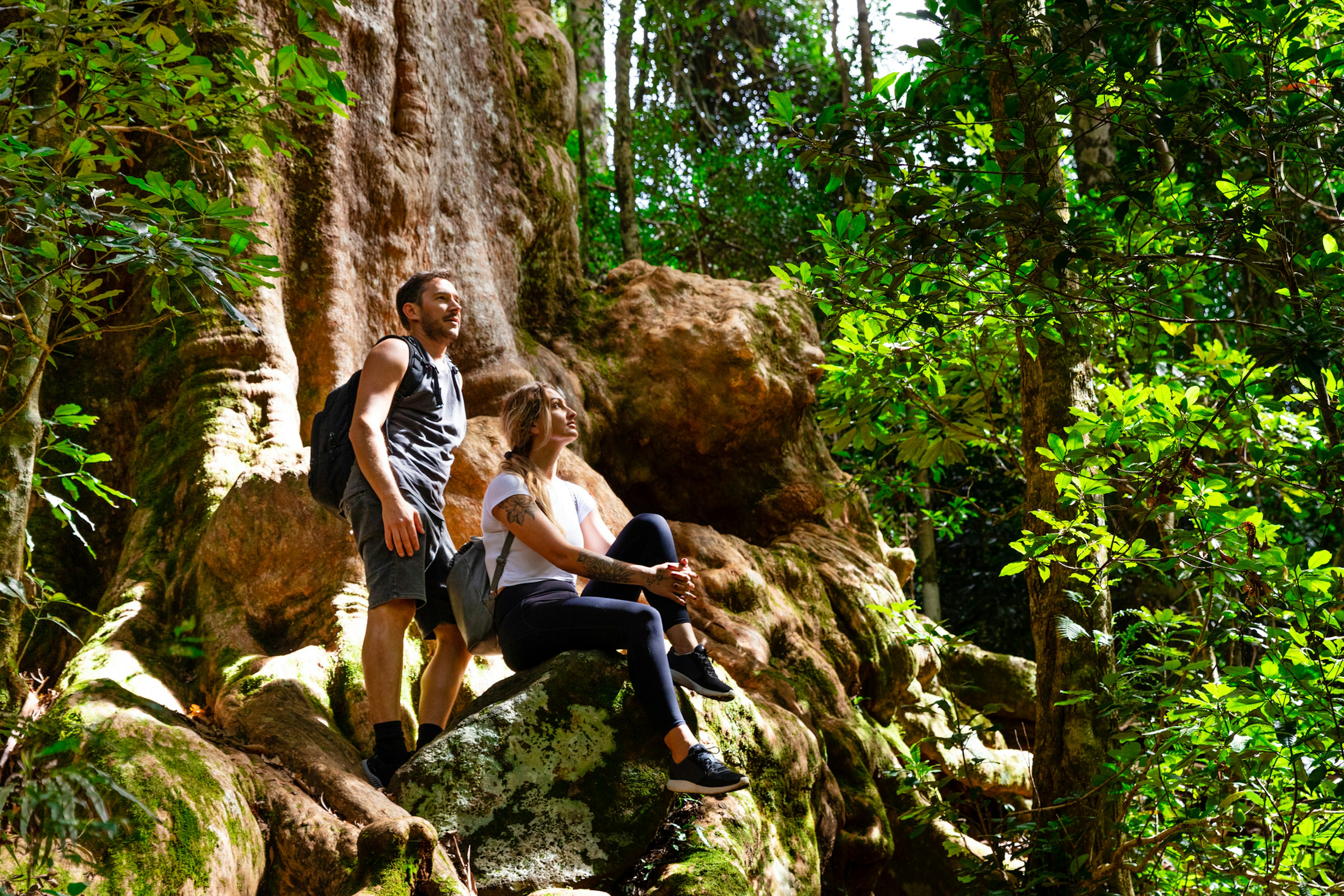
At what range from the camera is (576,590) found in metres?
4.12

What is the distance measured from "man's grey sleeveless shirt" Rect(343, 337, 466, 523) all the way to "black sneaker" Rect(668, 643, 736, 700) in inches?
46.3

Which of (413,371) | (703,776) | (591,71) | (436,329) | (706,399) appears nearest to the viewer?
(703,776)

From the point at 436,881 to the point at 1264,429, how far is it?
13.8ft

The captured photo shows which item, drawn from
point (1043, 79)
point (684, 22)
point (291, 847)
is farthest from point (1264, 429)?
point (684, 22)

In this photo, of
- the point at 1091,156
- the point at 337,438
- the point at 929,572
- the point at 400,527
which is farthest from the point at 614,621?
the point at 929,572

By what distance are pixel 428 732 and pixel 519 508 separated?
100 centimetres

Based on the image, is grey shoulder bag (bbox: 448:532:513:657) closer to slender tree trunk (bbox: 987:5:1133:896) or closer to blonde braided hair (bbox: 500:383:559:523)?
blonde braided hair (bbox: 500:383:559:523)

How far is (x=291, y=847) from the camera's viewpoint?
343 cm

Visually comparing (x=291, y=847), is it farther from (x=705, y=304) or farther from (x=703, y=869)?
(x=705, y=304)

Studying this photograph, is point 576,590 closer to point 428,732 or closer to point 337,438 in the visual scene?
point 428,732

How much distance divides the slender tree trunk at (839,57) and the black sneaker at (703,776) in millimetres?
10700

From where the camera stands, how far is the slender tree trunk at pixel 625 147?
10.3 metres

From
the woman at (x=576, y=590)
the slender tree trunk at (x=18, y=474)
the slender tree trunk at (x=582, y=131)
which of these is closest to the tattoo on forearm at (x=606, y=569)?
the woman at (x=576, y=590)

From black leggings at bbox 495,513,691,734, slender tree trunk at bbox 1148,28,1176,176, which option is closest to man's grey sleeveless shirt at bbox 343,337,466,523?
black leggings at bbox 495,513,691,734
